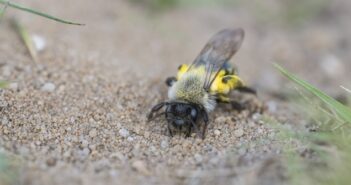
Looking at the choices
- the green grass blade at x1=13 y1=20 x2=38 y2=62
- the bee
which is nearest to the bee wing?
the bee

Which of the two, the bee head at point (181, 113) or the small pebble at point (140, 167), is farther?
the bee head at point (181, 113)

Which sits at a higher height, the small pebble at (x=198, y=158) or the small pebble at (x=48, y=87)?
the small pebble at (x=48, y=87)

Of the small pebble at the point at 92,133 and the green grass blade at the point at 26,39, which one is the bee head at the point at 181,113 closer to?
the small pebble at the point at 92,133

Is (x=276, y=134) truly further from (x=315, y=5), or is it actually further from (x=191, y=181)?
(x=315, y=5)

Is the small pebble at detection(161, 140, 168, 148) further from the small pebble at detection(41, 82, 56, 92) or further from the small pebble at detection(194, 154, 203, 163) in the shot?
the small pebble at detection(41, 82, 56, 92)

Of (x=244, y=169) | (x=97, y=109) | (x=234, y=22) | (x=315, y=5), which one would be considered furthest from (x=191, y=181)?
(x=315, y=5)

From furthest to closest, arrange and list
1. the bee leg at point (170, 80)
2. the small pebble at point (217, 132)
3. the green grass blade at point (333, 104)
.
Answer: the bee leg at point (170, 80), the small pebble at point (217, 132), the green grass blade at point (333, 104)

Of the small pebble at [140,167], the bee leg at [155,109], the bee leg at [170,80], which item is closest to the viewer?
the small pebble at [140,167]

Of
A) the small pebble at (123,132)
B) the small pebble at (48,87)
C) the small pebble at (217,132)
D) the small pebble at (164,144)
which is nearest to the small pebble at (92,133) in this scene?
the small pebble at (123,132)
